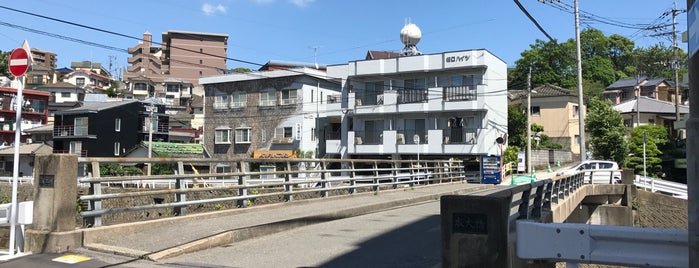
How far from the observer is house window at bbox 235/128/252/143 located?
47.1 m

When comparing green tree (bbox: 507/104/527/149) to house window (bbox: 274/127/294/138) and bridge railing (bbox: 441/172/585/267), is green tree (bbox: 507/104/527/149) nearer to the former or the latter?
house window (bbox: 274/127/294/138)

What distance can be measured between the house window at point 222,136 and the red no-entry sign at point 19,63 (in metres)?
40.8

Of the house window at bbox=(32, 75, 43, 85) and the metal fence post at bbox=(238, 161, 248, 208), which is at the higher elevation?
the house window at bbox=(32, 75, 43, 85)


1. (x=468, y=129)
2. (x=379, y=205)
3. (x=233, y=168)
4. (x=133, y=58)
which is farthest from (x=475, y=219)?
(x=133, y=58)

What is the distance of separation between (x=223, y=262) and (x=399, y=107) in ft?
112

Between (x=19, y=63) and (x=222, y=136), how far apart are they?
136ft

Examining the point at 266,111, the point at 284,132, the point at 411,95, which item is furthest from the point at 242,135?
the point at 411,95

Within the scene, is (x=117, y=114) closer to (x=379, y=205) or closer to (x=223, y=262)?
(x=379, y=205)

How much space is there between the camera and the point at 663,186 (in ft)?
87.4

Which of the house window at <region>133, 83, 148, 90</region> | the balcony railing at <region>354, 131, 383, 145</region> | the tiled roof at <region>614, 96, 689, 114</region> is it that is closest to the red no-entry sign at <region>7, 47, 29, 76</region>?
the balcony railing at <region>354, 131, 383, 145</region>

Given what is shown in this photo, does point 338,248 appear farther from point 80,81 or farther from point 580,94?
point 80,81

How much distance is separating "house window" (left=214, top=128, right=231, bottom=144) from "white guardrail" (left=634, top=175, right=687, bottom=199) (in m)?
33.9

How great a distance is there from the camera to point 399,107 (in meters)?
40.4

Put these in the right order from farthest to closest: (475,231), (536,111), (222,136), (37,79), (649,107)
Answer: (37,79) < (649,107) < (536,111) < (222,136) < (475,231)
